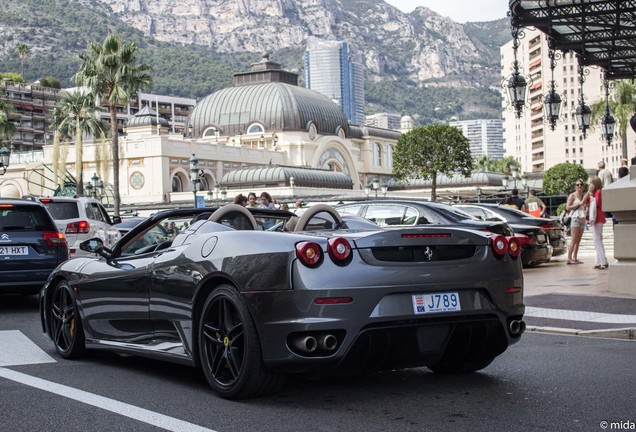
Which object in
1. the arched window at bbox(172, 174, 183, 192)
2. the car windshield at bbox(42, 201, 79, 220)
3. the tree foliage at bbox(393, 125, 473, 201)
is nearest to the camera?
the car windshield at bbox(42, 201, 79, 220)

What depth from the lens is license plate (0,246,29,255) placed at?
12266 mm

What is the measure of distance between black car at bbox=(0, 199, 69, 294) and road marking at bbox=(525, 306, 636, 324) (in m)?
6.23

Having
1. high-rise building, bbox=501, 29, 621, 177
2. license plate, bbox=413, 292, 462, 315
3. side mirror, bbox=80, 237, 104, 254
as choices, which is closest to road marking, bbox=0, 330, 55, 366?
side mirror, bbox=80, 237, 104, 254

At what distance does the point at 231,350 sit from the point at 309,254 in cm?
82

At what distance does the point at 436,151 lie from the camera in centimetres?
7494

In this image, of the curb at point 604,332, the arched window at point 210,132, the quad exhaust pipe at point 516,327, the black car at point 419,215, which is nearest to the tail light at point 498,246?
the quad exhaust pipe at point 516,327

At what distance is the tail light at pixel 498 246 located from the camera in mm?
6199

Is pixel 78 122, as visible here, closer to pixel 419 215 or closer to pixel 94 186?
pixel 94 186

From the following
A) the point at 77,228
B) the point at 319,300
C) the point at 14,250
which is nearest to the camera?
the point at 319,300

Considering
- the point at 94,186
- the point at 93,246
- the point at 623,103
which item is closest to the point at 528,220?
the point at 93,246

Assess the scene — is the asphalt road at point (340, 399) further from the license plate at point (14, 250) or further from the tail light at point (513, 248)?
the license plate at point (14, 250)

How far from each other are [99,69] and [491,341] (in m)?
42.5

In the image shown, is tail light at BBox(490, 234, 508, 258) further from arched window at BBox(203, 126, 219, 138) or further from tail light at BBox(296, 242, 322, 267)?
arched window at BBox(203, 126, 219, 138)

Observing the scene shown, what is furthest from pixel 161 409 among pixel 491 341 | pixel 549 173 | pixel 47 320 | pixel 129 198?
pixel 549 173
